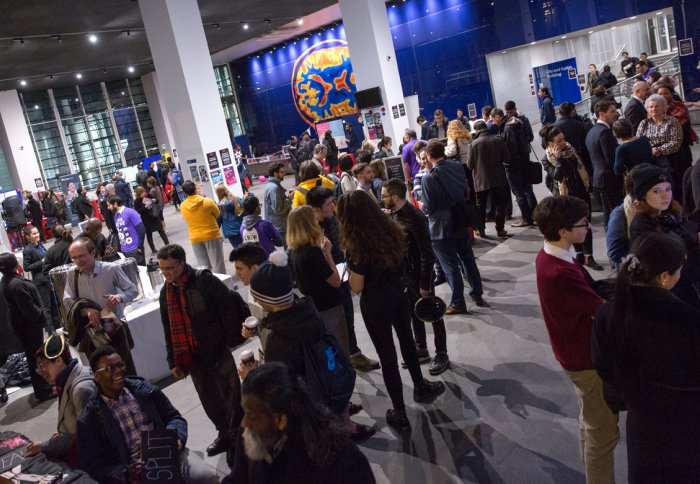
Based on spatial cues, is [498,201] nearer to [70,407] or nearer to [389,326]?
[389,326]

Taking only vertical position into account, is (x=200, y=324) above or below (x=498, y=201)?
above

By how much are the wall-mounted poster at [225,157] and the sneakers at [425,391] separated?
8281mm

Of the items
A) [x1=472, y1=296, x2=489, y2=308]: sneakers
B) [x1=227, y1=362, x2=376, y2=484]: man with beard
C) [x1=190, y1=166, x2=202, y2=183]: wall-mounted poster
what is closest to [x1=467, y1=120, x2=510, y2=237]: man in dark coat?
[x1=472, y1=296, x2=489, y2=308]: sneakers

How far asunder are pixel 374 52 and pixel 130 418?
43.8 feet

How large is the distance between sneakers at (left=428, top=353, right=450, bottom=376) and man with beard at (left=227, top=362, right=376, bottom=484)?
2.65 m

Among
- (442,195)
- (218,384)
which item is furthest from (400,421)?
(442,195)

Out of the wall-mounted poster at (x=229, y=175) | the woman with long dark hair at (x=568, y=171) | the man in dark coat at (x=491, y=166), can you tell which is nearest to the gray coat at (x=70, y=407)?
the woman with long dark hair at (x=568, y=171)

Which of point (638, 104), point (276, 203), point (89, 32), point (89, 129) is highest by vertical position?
point (89, 32)

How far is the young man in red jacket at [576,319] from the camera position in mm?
2418

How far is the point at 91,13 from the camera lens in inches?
485

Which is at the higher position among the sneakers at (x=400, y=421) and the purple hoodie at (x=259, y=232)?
the purple hoodie at (x=259, y=232)

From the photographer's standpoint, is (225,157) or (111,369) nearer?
(111,369)

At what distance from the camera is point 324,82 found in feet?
75.3

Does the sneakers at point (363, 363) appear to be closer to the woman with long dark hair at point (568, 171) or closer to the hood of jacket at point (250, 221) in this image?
the hood of jacket at point (250, 221)
